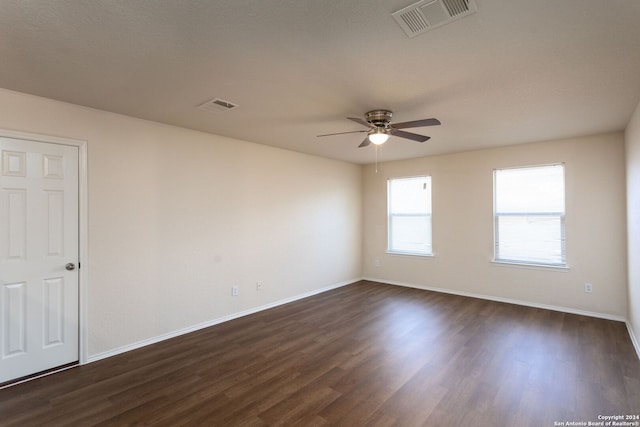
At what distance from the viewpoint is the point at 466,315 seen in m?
4.42

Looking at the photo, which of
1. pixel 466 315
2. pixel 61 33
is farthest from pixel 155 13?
pixel 466 315

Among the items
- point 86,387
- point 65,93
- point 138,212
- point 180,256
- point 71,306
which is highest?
point 65,93

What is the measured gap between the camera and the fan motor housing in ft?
10.5

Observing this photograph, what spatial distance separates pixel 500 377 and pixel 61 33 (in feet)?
13.6

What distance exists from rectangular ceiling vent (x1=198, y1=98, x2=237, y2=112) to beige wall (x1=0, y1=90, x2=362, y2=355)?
0.85 m

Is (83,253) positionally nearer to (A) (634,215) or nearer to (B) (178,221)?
(B) (178,221)

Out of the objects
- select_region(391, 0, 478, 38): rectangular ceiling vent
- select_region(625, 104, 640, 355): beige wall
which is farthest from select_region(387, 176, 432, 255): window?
select_region(391, 0, 478, 38): rectangular ceiling vent

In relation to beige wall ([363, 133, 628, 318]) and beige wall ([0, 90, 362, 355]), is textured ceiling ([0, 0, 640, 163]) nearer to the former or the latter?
beige wall ([0, 90, 362, 355])

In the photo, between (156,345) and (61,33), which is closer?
(61,33)

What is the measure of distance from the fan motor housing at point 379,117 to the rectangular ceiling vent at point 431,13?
1.34 metres

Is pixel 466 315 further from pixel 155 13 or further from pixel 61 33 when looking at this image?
pixel 61 33

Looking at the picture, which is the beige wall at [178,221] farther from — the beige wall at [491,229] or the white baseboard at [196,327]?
the beige wall at [491,229]

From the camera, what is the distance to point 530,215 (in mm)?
4855

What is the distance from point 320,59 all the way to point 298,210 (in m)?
3.36
